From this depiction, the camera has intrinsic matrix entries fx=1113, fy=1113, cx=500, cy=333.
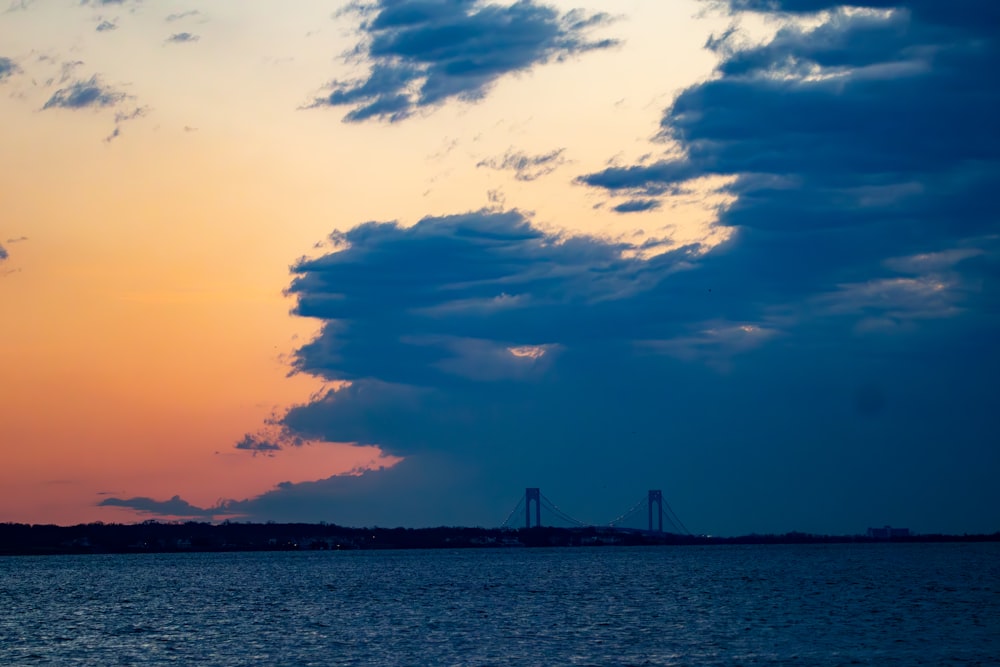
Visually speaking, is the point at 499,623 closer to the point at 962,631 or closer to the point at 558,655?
the point at 558,655

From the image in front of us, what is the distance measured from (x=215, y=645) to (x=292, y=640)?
3.15 m

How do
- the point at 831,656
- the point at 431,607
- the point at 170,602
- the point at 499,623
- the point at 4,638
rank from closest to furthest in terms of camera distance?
1. the point at 831,656
2. the point at 4,638
3. the point at 499,623
4. the point at 431,607
5. the point at 170,602

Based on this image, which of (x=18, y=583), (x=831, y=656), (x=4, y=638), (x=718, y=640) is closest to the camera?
(x=831, y=656)

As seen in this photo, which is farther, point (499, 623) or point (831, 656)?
point (499, 623)

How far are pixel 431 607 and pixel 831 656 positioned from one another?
30.6 metres

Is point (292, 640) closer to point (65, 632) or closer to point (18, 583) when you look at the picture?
point (65, 632)

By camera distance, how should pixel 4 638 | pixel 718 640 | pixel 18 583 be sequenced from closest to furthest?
pixel 718 640, pixel 4 638, pixel 18 583

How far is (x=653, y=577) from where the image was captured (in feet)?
338

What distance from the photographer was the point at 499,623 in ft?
173

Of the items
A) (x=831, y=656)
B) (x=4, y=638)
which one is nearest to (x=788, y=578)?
(x=831, y=656)

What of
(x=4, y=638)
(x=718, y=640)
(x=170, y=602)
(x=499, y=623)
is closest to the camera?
(x=718, y=640)

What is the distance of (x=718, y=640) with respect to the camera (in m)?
44.5

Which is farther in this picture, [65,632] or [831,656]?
[65,632]

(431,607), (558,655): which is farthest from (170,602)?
(558,655)
